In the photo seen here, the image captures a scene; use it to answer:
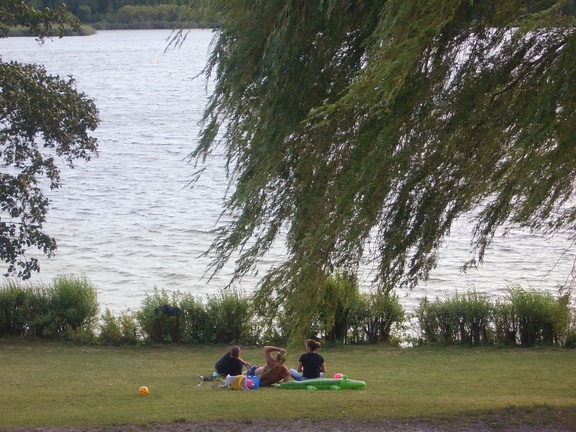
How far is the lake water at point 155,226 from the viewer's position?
23172mm

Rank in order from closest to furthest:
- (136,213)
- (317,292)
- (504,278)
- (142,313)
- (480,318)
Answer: (317,292) < (480,318) < (142,313) < (504,278) < (136,213)

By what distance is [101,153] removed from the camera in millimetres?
44719

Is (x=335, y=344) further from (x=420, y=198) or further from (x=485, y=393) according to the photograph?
(x=420, y=198)

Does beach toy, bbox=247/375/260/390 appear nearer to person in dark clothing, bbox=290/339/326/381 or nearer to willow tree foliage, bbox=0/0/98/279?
person in dark clothing, bbox=290/339/326/381

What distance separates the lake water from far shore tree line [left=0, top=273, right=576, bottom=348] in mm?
1392

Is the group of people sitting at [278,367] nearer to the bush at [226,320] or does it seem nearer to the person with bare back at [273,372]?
the person with bare back at [273,372]

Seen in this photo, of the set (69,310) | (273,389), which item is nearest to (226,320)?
(69,310)

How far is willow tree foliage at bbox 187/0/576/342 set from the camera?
5.86m

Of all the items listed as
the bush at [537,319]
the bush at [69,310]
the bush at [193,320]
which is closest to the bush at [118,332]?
the bush at [69,310]

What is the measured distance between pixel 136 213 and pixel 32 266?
16.8m

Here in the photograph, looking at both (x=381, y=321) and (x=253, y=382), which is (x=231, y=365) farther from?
(x=381, y=321)

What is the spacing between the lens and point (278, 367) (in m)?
11.3

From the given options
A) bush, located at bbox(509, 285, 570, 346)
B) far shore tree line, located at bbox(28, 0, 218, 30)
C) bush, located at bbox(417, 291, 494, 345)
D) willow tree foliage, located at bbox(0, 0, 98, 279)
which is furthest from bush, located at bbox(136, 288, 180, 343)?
bush, located at bbox(509, 285, 570, 346)

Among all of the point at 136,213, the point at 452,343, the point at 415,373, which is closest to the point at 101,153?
the point at 136,213
